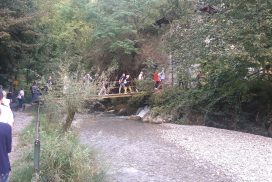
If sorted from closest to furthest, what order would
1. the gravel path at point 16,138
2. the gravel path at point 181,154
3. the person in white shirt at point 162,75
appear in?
1. the gravel path at point 16,138
2. the gravel path at point 181,154
3. the person in white shirt at point 162,75

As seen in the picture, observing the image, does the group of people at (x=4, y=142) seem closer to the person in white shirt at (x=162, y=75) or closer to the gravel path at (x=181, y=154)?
the gravel path at (x=181, y=154)

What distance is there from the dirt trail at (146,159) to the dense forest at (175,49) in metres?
2.79

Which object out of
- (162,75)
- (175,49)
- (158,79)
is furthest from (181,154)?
(162,75)

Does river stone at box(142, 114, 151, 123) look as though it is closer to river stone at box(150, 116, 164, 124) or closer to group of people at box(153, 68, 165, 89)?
river stone at box(150, 116, 164, 124)

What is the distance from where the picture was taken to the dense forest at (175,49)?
19.2 meters

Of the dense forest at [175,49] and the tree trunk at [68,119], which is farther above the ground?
the dense forest at [175,49]

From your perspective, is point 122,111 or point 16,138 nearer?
point 16,138

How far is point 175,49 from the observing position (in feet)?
76.8

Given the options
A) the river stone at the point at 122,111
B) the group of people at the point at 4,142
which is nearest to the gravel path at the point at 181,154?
the group of people at the point at 4,142

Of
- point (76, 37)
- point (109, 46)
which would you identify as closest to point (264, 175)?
→ point (109, 46)

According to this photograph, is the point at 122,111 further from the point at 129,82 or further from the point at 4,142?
the point at 4,142

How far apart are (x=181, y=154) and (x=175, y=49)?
32.0ft

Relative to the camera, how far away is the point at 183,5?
30859mm

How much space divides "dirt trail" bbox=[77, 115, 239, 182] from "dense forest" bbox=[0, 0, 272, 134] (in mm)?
2795
